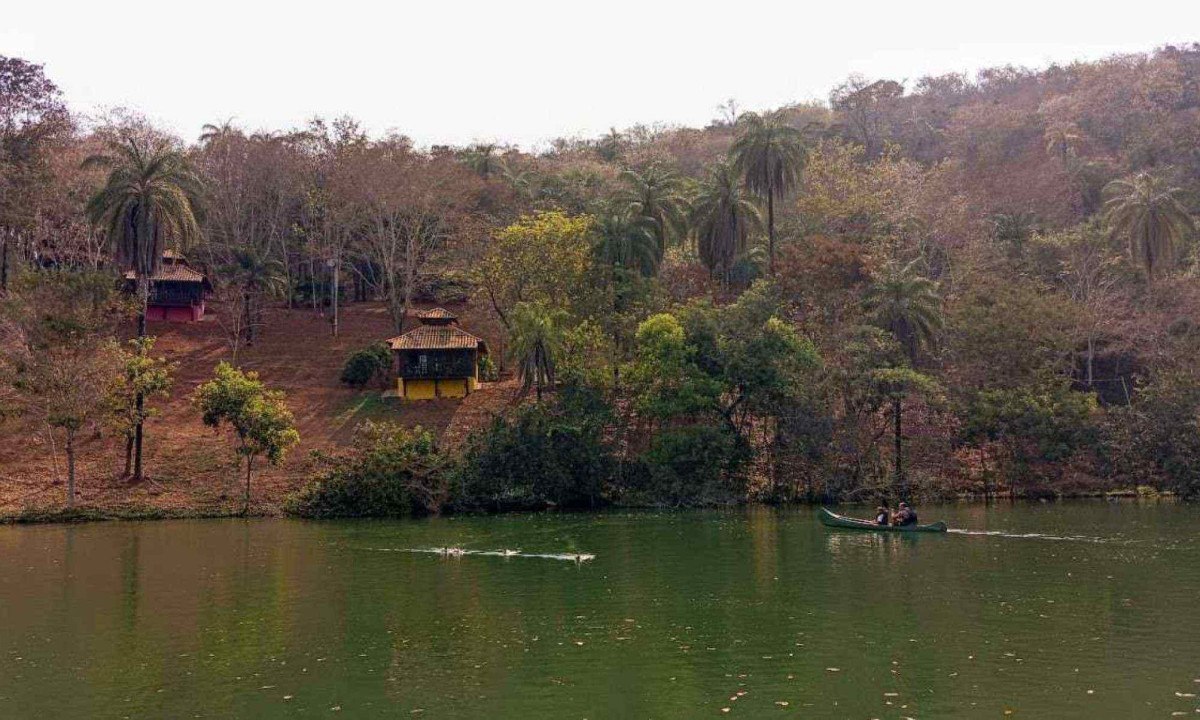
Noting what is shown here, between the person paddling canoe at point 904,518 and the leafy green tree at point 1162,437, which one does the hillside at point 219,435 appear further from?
the leafy green tree at point 1162,437

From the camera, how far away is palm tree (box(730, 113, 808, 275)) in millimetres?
76875

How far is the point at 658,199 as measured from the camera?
7844cm

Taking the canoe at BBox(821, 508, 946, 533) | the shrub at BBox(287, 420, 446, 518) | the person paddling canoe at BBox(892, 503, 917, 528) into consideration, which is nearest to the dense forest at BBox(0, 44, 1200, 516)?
the shrub at BBox(287, 420, 446, 518)

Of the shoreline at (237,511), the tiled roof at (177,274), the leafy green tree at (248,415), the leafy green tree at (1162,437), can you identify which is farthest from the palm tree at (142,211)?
the leafy green tree at (1162,437)

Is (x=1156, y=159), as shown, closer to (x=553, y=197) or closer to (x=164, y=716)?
(x=553, y=197)

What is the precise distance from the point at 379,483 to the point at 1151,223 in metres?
50.2

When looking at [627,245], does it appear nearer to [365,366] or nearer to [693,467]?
[693,467]

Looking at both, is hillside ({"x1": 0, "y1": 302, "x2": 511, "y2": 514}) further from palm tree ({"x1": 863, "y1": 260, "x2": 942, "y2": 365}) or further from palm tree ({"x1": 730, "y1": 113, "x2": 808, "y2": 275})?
palm tree ({"x1": 863, "y1": 260, "x2": 942, "y2": 365})

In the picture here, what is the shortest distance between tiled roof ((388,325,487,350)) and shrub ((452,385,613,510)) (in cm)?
1440

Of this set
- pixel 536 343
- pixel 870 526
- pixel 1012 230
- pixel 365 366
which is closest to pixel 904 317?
pixel 870 526

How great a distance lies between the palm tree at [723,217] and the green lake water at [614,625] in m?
29.3

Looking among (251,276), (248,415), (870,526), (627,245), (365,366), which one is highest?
(627,245)

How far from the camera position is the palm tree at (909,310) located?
67.3 meters

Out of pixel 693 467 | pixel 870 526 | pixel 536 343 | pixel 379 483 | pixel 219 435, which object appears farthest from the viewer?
pixel 219 435
